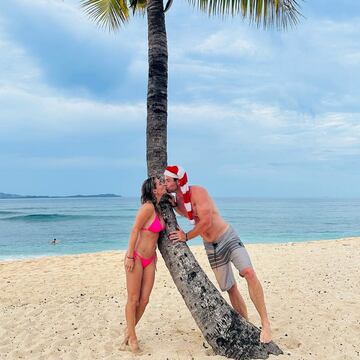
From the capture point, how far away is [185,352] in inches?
207

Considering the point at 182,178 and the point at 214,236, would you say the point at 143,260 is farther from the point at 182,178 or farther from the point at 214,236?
the point at 182,178

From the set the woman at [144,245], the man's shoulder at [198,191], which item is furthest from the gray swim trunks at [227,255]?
the woman at [144,245]

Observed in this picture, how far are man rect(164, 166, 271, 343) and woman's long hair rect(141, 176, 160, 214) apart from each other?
305 millimetres

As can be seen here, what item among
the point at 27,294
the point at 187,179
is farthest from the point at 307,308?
the point at 27,294

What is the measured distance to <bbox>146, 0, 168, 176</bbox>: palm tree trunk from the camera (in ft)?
18.7

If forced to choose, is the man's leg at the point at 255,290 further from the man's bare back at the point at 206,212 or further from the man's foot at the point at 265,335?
the man's bare back at the point at 206,212

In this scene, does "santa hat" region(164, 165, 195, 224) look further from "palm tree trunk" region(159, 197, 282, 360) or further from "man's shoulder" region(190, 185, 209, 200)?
"palm tree trunk" region(159, 197, 282, 360)

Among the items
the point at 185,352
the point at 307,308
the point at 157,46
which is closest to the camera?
the point at 185,352

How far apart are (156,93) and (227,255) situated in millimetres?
2464

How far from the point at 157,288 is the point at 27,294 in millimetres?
3052

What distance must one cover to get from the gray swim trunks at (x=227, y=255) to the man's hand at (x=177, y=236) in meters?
0.32

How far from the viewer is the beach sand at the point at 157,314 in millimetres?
5496

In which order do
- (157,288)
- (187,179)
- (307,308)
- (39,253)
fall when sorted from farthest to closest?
(39,253), (157,288), (307,308), (187,179)

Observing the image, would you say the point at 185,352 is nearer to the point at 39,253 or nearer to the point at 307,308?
the point at 307,308
